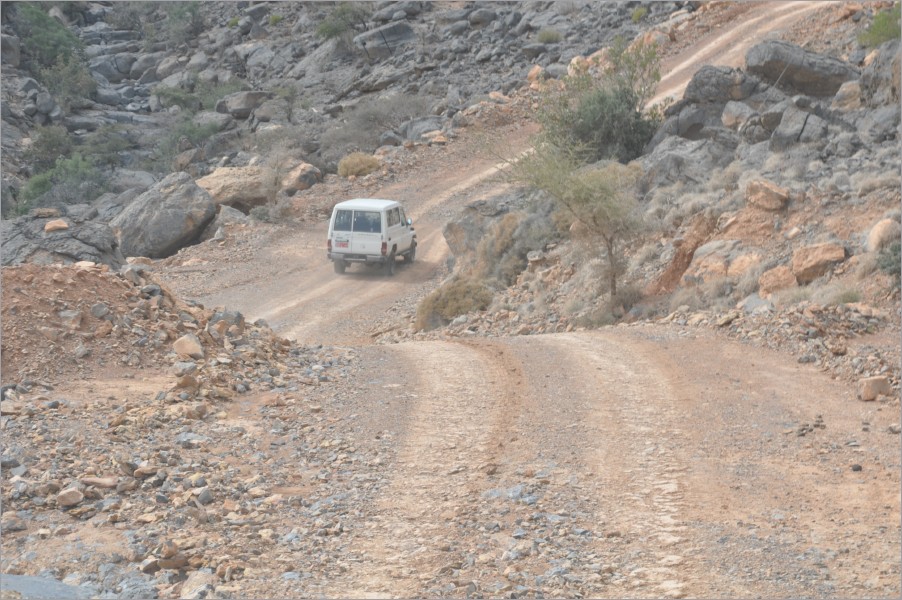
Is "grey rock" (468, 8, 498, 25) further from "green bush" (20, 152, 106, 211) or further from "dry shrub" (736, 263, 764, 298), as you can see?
"dry shrub" (736, 263, 764, 298)

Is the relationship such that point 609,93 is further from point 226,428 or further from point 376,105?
point 226,428

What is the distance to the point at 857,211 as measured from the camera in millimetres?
17125

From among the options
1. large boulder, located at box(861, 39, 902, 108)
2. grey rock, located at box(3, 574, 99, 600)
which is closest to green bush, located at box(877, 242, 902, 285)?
large boulder, located at box(861, 39, 902, 108)

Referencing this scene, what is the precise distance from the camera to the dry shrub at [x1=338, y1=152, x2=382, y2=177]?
35312 millimetres

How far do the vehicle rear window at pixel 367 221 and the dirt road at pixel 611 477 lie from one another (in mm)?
10999

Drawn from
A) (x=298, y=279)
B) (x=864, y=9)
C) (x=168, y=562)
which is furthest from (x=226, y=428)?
(x=864, y=9)

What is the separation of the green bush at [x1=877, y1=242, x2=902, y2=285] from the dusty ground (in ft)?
5.89

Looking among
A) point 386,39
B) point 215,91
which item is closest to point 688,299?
point 386,39

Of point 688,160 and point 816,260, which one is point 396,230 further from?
point 816,260

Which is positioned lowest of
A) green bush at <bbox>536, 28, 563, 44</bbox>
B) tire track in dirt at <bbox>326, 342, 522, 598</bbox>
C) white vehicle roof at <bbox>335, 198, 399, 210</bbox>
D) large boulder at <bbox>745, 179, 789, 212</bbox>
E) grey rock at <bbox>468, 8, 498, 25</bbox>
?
tire track in dirt at <bbox>326, 342, 522, 598</bbox>

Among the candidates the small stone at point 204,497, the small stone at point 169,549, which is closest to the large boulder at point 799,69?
the small stone at point 204,497

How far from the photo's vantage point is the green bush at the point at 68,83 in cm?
5900

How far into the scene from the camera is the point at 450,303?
72.4 ft

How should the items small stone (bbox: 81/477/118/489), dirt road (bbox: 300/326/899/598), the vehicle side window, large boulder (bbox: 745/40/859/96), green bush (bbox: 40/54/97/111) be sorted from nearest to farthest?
1. dirt road (bbox: 300/326/899/598)
2. small stone (bbox: 81/477/118/489)
3. the vehicle side window
4. large boulder (bbox: 745/40/859/96)
5. green bush (bbox: 40/54/97/111)
